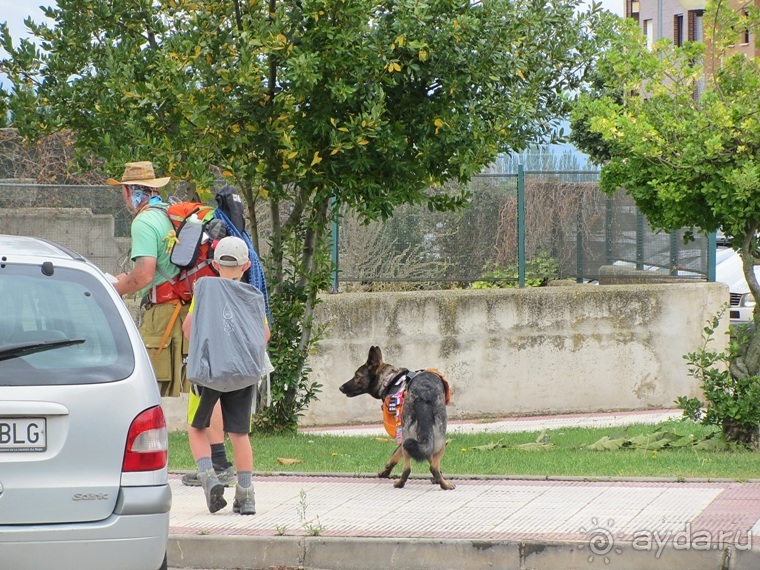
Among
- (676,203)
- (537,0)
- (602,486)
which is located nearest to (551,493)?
(602,486)

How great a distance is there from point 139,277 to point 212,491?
1540 mm

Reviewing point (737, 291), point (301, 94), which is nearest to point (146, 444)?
point (301, 94)

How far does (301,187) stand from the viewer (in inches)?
419

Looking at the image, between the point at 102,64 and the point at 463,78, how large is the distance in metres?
3.24

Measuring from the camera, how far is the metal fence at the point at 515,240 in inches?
572

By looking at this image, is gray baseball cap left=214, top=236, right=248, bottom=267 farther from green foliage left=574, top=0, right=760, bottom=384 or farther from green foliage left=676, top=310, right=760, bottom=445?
green foliage left=676, top=310, right=760, bottom=445

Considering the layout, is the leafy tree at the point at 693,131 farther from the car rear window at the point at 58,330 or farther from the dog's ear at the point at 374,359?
the car rear window at the point at 58,330

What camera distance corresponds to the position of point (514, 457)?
9.68 metres

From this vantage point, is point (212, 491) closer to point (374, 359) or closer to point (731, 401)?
point (374, 359)

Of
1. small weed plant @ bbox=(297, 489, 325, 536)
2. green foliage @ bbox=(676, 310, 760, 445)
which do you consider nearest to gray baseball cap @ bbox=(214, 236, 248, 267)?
small weed plant @ bbox=(297, 489, 325, 536)

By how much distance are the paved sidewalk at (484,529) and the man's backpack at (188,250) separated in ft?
4.52

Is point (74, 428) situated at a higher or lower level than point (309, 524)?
higher

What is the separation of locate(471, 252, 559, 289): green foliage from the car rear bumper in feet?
34.1

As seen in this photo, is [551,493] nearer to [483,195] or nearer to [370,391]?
[370,391]
